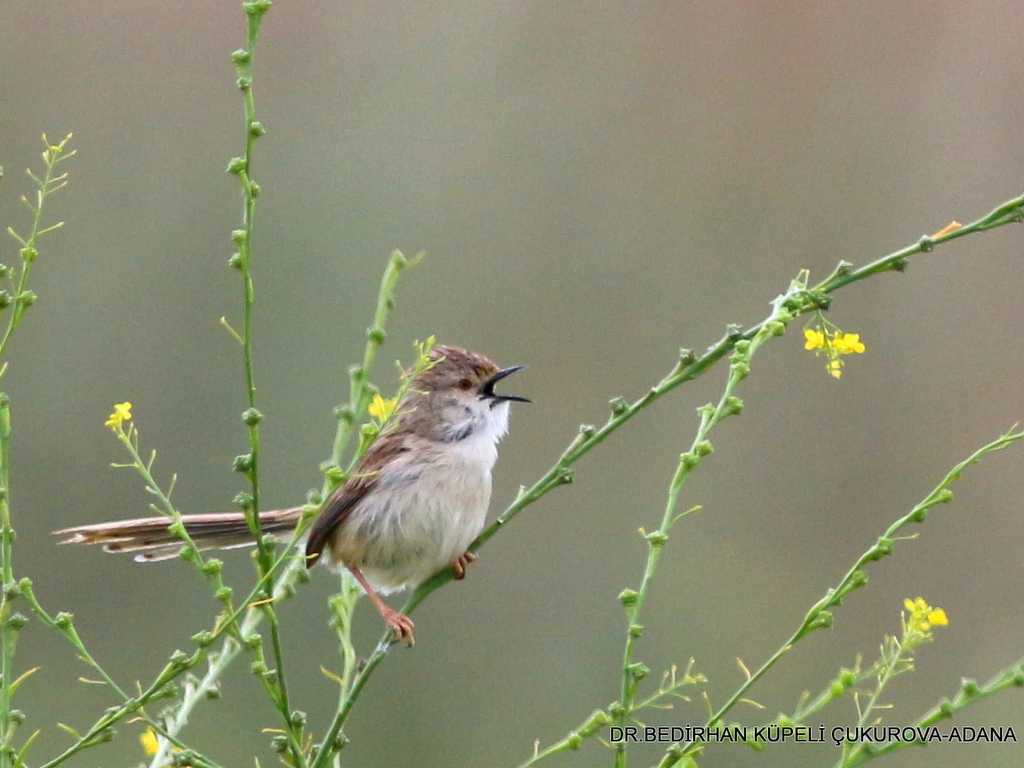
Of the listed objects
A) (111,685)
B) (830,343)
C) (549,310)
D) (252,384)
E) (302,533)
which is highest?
(830,343)

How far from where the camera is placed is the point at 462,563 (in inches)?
152

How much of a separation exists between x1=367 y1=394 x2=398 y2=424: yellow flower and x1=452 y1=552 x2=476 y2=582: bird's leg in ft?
4.18

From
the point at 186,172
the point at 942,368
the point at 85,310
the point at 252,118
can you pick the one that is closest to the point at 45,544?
the point at 85,310

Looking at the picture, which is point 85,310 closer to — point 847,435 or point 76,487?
point 76,487

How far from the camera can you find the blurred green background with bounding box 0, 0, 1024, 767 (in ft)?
30.5

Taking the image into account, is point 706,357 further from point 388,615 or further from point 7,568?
point 388,615

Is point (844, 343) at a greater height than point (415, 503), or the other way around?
point (844, 343)

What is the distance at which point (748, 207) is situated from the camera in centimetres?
1117

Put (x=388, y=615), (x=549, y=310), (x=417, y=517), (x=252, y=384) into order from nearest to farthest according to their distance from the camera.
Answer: (x=252, y=384)
(x=388, y=615)
(x=417, y=517)
(x=549, y=310)

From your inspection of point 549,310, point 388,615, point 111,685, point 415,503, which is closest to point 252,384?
point 111,685

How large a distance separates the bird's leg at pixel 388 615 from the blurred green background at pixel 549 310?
182 inches

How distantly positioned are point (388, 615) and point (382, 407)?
5.37 ft

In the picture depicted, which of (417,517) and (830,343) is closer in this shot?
(830,343)

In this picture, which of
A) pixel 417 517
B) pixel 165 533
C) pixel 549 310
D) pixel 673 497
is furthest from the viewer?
pixel 549 310
